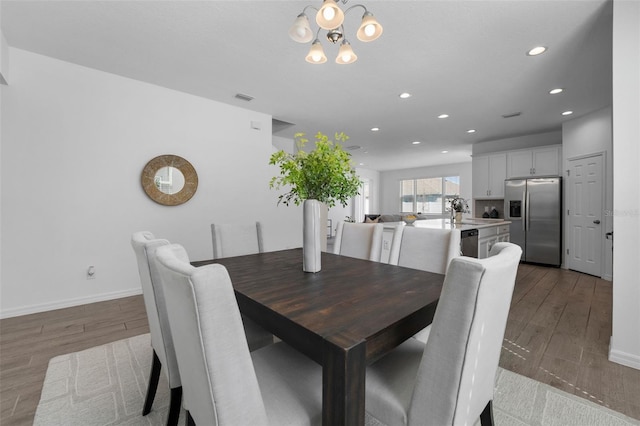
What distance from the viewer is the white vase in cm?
151

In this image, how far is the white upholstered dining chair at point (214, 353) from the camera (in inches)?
25.2

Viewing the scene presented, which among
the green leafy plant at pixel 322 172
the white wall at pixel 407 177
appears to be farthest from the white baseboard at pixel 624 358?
the white wall at pixel 407 177

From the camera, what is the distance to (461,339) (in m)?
0.72

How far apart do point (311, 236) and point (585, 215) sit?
5.26 m

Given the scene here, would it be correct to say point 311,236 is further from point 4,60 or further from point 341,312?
point 4,60

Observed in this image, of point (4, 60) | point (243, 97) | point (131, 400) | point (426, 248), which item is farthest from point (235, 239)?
point (4, 60)

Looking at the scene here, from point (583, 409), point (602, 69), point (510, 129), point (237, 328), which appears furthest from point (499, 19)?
point (510, 129)

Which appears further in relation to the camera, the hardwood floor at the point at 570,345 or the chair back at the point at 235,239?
the chair back at the point at 235,239

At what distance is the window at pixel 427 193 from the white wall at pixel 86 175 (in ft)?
26.6

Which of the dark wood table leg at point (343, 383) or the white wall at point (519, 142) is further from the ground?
the white wall at point (519, 142)

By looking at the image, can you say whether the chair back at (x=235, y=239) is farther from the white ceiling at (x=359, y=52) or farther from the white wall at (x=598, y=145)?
the white wall at (x=598, y=145)

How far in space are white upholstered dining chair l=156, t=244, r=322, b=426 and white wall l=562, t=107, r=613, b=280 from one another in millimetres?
5211

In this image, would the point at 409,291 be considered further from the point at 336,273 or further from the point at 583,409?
the point at 583,409

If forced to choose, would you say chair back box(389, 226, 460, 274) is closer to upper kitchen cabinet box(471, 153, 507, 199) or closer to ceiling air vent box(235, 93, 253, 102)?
ceiling air vent box(235, 93, 253, 102)
